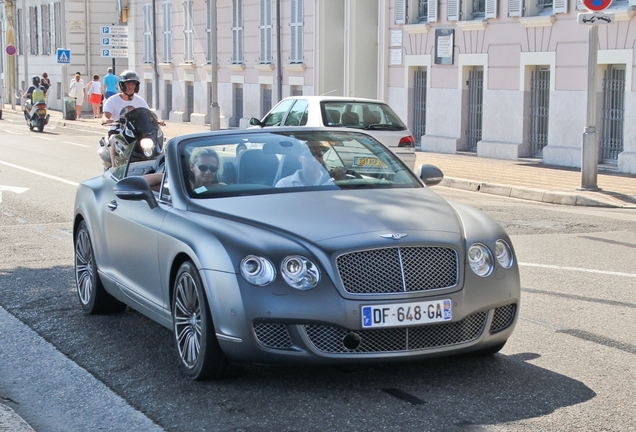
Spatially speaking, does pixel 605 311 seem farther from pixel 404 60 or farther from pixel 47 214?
pixel 404 60

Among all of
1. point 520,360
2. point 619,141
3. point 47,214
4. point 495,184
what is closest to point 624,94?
point 619,141

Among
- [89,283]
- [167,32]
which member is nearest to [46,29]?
[167,32]

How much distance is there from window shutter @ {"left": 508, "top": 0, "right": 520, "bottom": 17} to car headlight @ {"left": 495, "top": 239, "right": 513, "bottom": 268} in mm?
18596

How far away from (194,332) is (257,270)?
68 centimetres

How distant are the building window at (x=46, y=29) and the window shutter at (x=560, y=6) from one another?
41.1 metres

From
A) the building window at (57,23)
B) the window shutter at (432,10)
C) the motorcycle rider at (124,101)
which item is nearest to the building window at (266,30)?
the window shutter at (432,10)

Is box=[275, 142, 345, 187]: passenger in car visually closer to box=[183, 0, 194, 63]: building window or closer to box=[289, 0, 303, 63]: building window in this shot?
box=[289, 0, 303, 63]: building window

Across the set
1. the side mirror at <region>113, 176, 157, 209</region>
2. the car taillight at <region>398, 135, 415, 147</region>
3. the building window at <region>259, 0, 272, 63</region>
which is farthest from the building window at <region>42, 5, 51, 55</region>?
the side mirror at <region>113, 176, 157, 209</region>

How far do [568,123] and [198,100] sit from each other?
2171cm

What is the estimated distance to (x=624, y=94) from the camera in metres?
21.2

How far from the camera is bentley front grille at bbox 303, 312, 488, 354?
5836 millimetres

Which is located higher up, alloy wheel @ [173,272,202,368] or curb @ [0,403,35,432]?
alloy wheel @ [173,272,202,368]

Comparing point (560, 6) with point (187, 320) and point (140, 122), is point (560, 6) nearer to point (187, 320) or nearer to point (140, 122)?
point (140, 122)

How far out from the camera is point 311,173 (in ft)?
23.2
